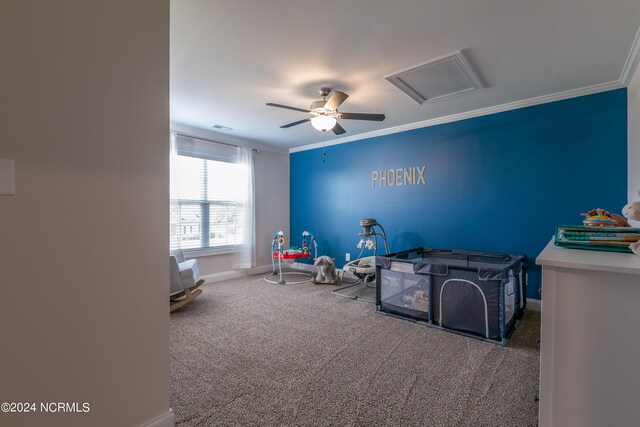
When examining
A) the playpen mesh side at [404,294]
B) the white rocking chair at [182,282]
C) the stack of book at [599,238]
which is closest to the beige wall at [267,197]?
the white rocking chair at [182,282]

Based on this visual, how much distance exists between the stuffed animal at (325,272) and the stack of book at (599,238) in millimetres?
3345

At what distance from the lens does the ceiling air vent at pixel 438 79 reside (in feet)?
7.77

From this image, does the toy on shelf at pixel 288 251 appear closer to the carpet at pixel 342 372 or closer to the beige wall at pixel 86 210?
the carpet at pixel 342 372

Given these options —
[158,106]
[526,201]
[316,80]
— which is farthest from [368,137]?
[158,106]

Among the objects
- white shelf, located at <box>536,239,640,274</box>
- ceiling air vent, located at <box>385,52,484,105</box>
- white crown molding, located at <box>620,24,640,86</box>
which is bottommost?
white shelf, located at <box>536,239,640,274</box>

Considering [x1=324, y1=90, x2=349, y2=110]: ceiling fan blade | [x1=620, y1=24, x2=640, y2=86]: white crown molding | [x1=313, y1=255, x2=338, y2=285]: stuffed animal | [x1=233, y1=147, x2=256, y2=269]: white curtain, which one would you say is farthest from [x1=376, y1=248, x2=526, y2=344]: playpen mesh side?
[x1=233, y1=147, x2=256, y2=269]: white curtain

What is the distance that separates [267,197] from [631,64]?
15.5 ft

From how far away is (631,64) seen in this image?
7.55 feet

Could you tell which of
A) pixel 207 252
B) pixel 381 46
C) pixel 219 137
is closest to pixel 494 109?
pixel 381 46

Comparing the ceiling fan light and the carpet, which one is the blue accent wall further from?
the ceiling fan light

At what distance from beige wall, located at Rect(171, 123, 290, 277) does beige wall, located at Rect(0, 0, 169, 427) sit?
134 inches

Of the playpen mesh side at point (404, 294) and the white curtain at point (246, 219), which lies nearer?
the playpen mesh side at point (404, 294)

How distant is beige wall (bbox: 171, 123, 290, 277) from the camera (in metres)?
4.80

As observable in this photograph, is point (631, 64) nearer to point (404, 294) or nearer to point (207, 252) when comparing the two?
point (404, 294)
